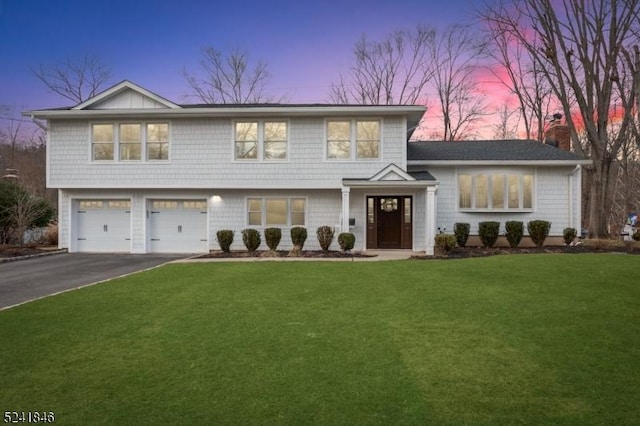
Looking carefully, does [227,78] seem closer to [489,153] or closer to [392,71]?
[392,71]

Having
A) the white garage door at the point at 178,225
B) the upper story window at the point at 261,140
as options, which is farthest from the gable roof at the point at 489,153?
the white garage door at the point at 178,225

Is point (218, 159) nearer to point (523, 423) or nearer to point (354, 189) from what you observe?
point (354, 189)

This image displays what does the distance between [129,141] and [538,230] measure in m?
15.7

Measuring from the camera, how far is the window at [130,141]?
16141mm

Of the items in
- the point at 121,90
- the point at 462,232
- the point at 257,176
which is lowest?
the point at 462,232

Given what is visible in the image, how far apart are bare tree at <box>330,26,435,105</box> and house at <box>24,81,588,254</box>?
1458cm

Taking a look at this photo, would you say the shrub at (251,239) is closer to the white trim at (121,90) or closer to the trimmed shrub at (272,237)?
the trimmed shrub at (272,237)

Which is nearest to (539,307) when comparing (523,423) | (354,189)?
(523,423)

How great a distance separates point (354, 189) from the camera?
1575cm

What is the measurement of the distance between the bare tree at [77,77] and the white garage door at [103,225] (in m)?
16.4

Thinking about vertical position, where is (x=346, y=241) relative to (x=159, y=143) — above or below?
below

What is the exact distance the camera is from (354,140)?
15.6m

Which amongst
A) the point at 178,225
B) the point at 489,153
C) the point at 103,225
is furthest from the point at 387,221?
the point at 103,225

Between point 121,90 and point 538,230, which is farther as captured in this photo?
point 121,90
